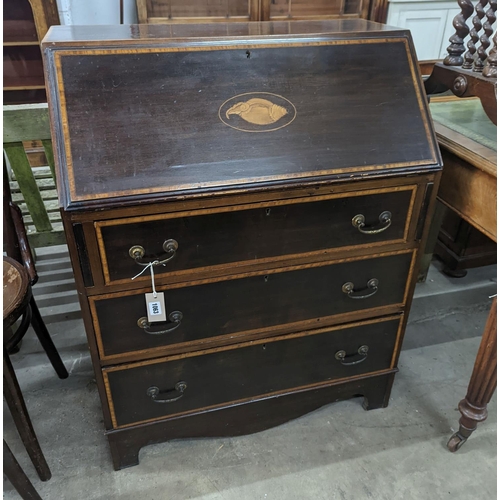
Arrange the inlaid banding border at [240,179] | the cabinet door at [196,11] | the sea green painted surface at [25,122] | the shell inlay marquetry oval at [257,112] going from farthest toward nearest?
the cabinet door at [196,11]
the sea green painted surface at [25,122]
the shell inlay marquetry oval at [257,112]
the inlaid banding border at [240,179]

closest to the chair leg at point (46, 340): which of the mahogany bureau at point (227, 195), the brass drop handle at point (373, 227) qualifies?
the mahogany bureau at point (227, 195)

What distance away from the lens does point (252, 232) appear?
1106 millimetres

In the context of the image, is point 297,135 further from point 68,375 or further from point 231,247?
point 68,375

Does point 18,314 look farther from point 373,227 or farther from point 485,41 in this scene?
point 485,41

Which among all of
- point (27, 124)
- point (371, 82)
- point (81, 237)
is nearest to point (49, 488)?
point (81, 237)

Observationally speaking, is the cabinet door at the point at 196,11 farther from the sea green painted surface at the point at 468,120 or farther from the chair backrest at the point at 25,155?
the sea green painted surface at the point at 468,120

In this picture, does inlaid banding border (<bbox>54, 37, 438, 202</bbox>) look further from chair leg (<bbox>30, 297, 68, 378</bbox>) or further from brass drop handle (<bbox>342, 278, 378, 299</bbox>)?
chair leg (<bbox>30, 297, 68, 378</bbox>)

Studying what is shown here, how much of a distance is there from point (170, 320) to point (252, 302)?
0.73 feet

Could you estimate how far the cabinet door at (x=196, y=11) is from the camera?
95.0 inches

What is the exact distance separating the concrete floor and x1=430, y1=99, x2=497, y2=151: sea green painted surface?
922mm

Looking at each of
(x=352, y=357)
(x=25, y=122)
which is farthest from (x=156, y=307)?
(x=25, y=122)

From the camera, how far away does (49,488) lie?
1.37 m

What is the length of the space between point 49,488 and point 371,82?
149cm

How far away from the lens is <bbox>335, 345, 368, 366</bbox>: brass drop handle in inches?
56.3
